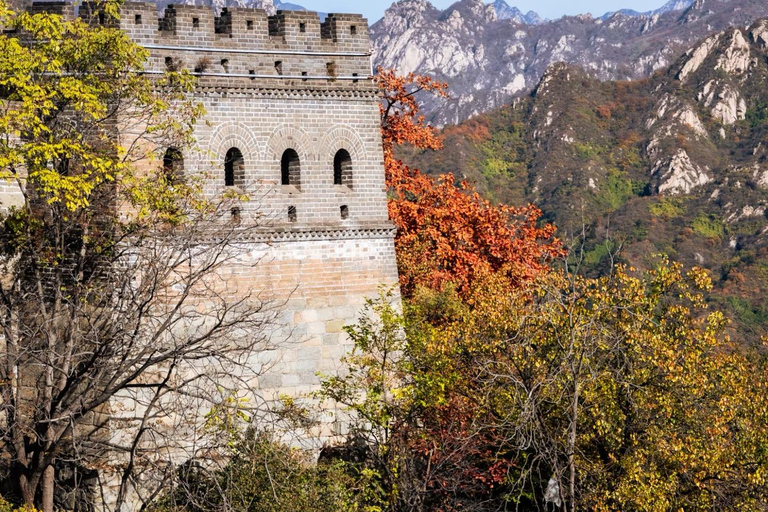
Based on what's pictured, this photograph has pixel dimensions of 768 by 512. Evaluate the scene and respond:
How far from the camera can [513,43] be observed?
428ft

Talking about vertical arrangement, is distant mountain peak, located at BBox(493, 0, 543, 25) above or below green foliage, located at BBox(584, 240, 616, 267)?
above

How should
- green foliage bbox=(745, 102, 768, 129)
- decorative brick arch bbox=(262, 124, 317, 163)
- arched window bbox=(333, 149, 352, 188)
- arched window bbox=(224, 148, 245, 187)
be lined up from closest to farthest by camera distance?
arched window bbox=(224, 148, 245, 187) → decorative brick arch bbox=(262, 124, 317, 163) → arched window bbox=(333, 149, 352, 188) → green foliage bbox=(745, 102, 768, 129)

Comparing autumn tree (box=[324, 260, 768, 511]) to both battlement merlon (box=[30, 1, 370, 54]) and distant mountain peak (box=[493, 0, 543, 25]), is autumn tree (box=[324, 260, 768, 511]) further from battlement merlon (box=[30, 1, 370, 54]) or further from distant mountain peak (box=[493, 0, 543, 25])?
distant mountain peak (box=[493, 0, 543, 25])

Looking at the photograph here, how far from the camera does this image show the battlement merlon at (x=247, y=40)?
64.0 ft

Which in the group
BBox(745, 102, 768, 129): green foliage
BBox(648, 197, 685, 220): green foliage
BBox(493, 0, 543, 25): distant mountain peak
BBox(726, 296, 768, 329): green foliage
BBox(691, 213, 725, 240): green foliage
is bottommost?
BBox(726, 296, 768, 329): green foliage

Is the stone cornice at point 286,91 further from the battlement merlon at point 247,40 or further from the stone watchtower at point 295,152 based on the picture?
the battlement merlon at point 247,40

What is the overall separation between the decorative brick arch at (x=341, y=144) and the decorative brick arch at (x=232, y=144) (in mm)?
1389

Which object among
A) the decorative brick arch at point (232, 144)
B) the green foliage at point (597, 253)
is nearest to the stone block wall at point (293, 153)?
the decorative brick arch at point (232, 144)

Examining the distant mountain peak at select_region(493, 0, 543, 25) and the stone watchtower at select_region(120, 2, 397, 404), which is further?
the distant mountain peak at select_region(493, 0, 543, 25)

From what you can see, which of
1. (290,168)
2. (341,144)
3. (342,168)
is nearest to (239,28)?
(290,168)

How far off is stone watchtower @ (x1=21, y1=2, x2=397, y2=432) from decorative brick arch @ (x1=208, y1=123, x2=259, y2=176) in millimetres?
19

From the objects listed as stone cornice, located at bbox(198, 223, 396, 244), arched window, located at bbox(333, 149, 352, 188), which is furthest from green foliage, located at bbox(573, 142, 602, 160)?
stone cornice, located at bbox(198, 223, 396, 244)

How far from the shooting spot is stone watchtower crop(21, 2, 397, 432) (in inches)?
779

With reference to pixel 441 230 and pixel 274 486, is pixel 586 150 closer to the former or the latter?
pixel 441 230
